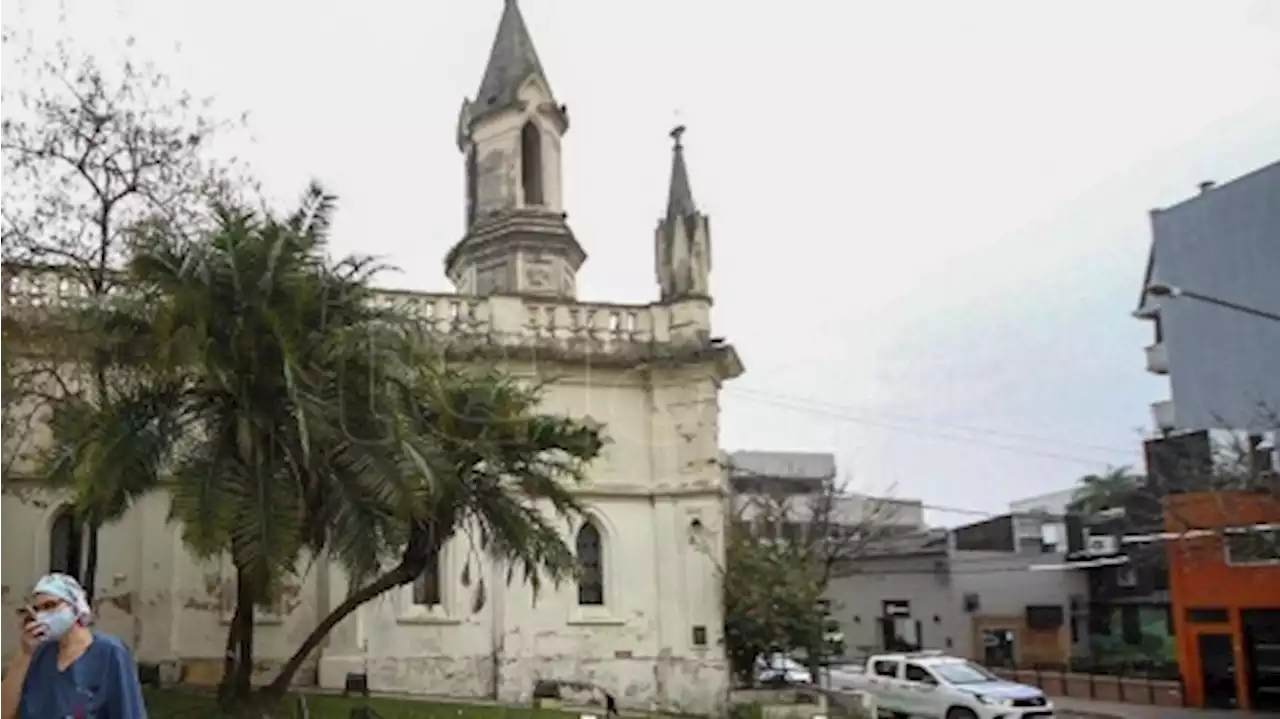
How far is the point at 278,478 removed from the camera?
14852 millimetres

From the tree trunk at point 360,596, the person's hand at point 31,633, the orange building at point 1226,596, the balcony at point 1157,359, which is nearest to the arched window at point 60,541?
the tree trunk at point 360,596

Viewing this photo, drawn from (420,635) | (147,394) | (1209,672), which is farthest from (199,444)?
(1209,672)

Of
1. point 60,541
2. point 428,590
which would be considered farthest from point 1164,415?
point 60,541

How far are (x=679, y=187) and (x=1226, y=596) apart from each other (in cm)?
1688

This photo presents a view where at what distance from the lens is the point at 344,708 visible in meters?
19.1

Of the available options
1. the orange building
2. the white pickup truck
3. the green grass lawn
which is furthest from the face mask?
the orange building

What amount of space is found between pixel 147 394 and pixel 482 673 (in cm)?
1016

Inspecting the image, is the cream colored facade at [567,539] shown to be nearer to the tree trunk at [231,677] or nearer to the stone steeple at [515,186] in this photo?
the stone steeple at [515,186]

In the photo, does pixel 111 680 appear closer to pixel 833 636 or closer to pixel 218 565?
pixel 218 565

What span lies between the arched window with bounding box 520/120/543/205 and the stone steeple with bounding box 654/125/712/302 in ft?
10.5

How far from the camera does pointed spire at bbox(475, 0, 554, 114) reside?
27.8m

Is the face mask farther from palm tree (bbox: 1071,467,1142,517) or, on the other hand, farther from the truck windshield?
palm tree (bbox: 1071,467,1142,517)

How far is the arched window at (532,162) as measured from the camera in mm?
27797

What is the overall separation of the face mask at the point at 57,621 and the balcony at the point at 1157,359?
4317cm
